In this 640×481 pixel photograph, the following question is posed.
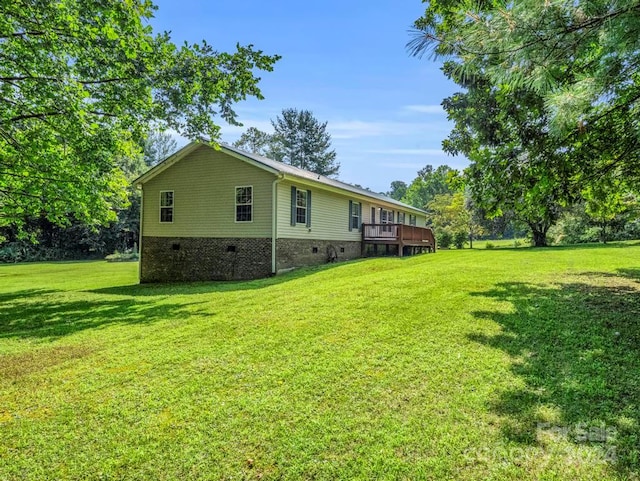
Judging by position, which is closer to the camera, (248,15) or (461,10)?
(461,10)

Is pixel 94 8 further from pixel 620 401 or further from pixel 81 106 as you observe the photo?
pixel 620 401

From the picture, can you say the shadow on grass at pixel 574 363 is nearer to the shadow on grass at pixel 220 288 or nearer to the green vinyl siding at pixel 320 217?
the shadow on grass at pixel 220 288

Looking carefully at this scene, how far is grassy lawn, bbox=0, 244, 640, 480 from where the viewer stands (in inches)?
100

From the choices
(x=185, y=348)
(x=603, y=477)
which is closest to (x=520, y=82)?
(x=603, y=477)

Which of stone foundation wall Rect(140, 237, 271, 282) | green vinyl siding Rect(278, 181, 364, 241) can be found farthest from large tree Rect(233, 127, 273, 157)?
stone foundation wall Rect(140, 237, 271, 282)

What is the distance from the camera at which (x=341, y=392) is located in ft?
11.4

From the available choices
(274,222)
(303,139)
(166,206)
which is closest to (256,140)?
(303,139)

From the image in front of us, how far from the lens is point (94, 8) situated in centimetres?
719

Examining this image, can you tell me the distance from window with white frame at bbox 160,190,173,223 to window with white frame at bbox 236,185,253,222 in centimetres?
→ 328

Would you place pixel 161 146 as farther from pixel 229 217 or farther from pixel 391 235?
pixel 229 217

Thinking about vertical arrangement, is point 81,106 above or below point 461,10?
above

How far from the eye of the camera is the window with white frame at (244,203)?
1369 centimetres

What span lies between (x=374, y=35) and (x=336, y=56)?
355cm

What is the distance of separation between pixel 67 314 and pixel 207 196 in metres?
7.34
